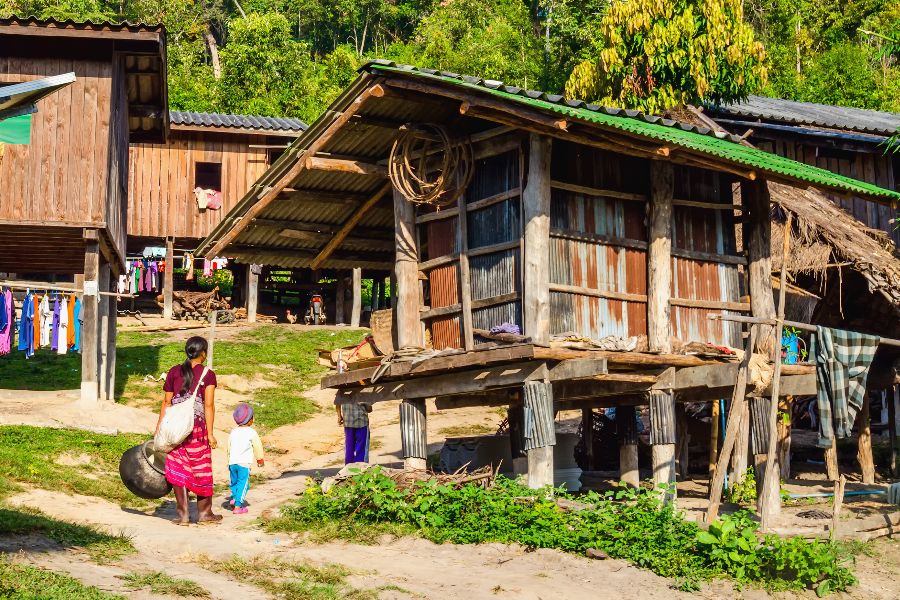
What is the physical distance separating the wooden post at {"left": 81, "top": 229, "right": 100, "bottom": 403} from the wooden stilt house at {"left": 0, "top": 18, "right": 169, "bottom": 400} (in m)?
0.02

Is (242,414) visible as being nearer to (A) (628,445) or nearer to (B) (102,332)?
(A) (628,445)

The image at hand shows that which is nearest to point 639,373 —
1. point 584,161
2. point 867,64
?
point 584,161

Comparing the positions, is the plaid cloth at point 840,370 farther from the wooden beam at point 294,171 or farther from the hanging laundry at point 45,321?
the hanging laundry at point 45,321

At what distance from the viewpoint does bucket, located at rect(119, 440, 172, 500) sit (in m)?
11.9

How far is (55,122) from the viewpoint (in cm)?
2028

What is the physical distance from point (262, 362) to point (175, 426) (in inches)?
569

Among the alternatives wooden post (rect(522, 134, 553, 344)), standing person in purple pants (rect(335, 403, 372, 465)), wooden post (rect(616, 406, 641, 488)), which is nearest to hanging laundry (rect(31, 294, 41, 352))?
standing person in purple pants (rect(335, 403, 372, 465))

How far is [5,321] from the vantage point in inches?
790

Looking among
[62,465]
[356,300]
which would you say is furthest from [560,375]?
[356,300]

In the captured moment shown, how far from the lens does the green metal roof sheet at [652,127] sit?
12656 mm

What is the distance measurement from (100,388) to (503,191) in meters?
10.2

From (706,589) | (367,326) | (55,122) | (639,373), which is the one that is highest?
(55,122)

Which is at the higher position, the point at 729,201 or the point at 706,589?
the point at 729,201

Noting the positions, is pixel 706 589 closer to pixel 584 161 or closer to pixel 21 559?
pixel 584 161
